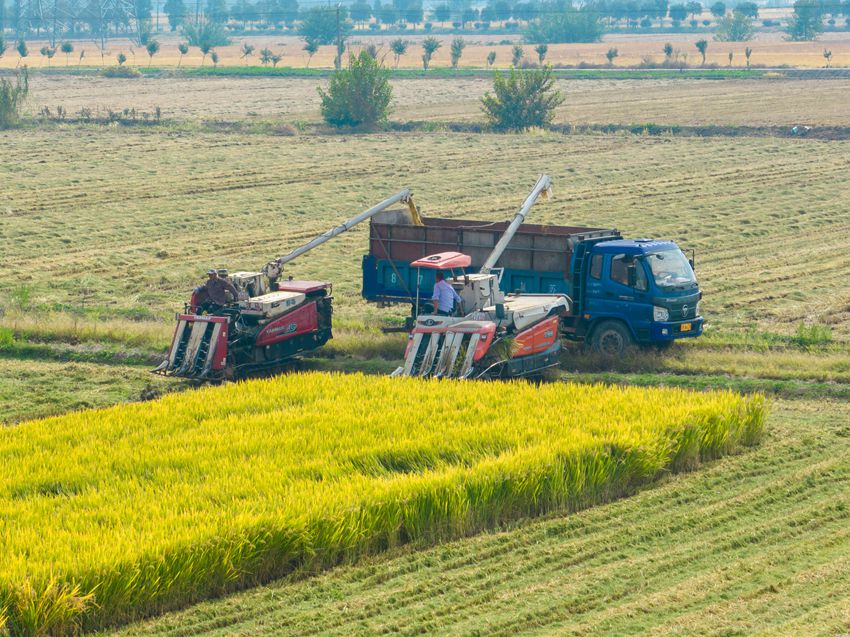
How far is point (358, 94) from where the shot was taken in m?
68.4

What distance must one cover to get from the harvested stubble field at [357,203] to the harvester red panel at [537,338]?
5.37 meters

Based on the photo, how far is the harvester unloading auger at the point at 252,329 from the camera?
78.0 feet

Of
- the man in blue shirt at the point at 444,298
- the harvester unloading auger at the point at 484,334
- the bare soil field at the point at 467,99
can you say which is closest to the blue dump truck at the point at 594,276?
the harvester unloading auger at the point at 484,334

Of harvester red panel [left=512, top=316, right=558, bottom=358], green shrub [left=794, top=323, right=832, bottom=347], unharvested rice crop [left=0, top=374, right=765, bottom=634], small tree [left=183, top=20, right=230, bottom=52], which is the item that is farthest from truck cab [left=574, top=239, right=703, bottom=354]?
small tree [left=183, top=20, right=230, bottom=52]

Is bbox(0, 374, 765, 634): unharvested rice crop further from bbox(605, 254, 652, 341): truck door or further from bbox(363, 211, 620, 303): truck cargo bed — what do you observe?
bbox(363, 211, 620, 303): truck cargo bed

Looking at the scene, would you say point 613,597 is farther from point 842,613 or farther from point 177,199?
point 177,199

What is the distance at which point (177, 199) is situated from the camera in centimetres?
4709

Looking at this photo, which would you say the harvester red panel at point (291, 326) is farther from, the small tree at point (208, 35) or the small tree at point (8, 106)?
the small tree at point (208, 35)

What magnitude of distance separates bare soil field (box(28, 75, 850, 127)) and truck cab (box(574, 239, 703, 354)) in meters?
45.1

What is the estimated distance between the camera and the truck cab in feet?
81.8

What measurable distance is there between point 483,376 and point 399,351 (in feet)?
11.5

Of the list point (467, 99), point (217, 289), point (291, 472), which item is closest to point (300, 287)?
point (217, 289)

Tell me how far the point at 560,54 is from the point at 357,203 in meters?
107

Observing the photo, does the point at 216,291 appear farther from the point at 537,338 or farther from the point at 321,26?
the point at 321,26
